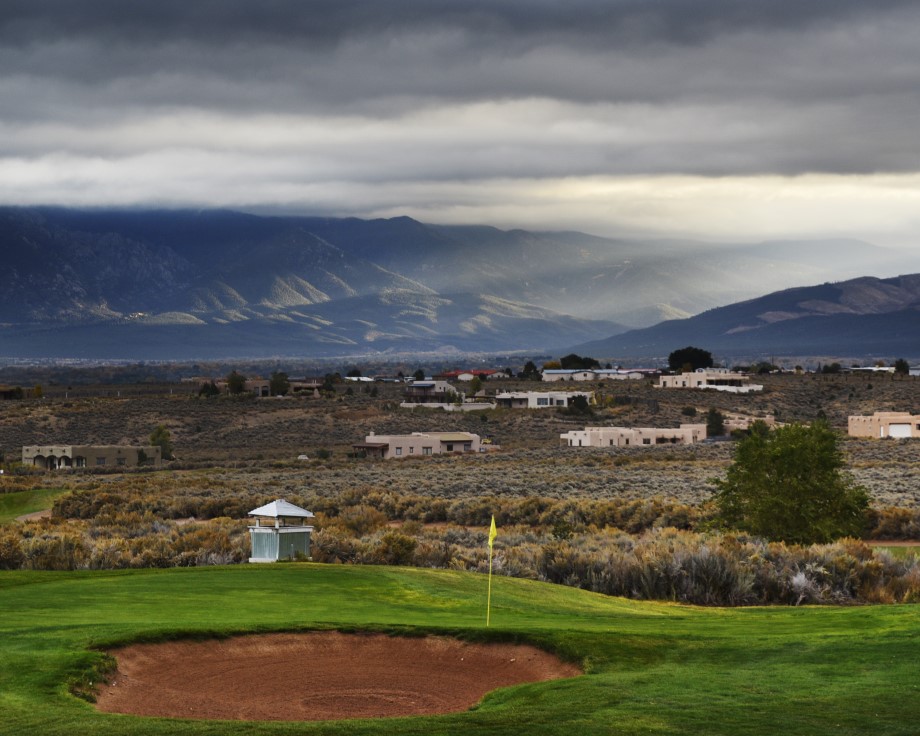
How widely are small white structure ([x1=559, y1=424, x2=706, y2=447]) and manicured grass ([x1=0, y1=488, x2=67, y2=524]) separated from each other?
4965 centimetres

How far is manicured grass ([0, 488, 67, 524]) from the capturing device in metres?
53.5

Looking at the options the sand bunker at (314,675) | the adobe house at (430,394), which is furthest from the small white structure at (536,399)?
the sand bunker at (314,675)

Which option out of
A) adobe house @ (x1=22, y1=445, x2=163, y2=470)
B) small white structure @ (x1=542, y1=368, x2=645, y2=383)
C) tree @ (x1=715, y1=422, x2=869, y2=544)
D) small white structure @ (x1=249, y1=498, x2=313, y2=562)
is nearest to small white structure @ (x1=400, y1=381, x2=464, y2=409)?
small white structure @ (x1=542, y1=368, x2=645, y2=383)

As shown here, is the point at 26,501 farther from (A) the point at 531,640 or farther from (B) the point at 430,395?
(B) the point at 430,395

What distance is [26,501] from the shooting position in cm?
5656

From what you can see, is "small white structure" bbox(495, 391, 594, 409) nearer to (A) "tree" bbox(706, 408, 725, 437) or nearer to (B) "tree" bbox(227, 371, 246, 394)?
(A) "tree" bbox(706, 408, 725, 437)

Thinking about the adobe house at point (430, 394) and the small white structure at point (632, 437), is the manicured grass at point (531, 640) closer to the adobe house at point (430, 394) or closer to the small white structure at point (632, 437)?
the small white structure at point (632, 437)

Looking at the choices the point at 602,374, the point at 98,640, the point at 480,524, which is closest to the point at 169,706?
the point at 98,640

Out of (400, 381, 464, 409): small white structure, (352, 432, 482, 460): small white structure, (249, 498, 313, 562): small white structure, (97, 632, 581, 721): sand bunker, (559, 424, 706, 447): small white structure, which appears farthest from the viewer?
(400, 381, 464, 409): small white structure

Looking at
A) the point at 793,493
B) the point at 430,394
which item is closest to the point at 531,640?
the point at 793,493

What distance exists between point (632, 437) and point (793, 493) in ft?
217

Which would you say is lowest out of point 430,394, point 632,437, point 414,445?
point 414,445

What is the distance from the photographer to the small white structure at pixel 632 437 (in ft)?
331

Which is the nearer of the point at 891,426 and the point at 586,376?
the point at 891,426
